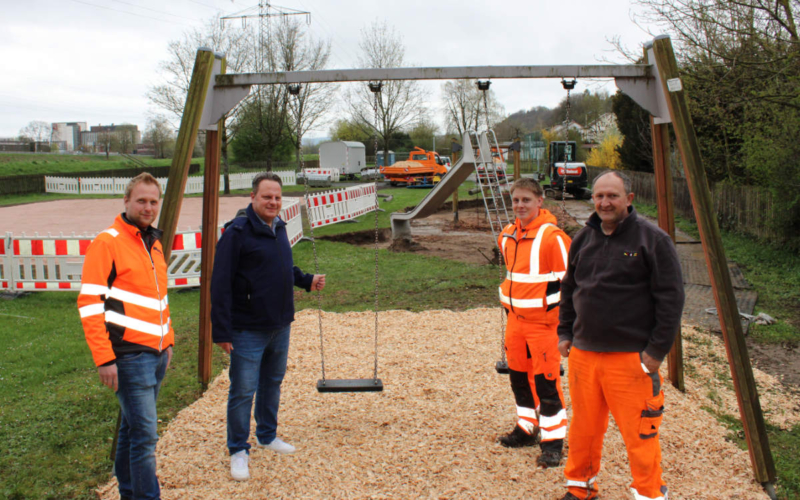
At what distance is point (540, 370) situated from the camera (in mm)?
3814

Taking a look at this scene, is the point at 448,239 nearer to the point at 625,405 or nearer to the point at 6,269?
the point at 6,269

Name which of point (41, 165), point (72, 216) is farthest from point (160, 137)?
point (72, 216)

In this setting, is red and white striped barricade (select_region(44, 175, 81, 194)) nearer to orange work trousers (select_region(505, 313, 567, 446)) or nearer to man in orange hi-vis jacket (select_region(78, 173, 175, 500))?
man in orange hi-vis jacket (select_region(78, 173, 175, 500))

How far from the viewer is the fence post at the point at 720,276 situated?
3.75 m


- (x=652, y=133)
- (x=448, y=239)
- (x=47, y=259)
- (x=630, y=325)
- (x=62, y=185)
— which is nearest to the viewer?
(x=630, y=325)

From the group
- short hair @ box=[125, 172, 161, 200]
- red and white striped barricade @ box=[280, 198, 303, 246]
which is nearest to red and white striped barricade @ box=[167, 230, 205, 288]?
red and white striped barricade @ box=[280, 198, 303, 246]

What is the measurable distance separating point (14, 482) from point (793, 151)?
13100 mm

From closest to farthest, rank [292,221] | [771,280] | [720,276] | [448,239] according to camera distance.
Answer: [720,276] → [771,280] → [292,221] → [448,239]

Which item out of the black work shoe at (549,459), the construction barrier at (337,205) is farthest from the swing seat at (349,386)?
the construction barrier at (337,205)

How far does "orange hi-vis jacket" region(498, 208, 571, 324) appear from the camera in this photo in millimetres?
3715

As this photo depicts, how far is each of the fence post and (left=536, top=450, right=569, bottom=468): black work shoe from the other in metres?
1.26

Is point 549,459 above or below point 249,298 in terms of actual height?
below

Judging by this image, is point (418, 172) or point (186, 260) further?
point (418, 172)

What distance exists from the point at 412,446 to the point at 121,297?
7.60ft
